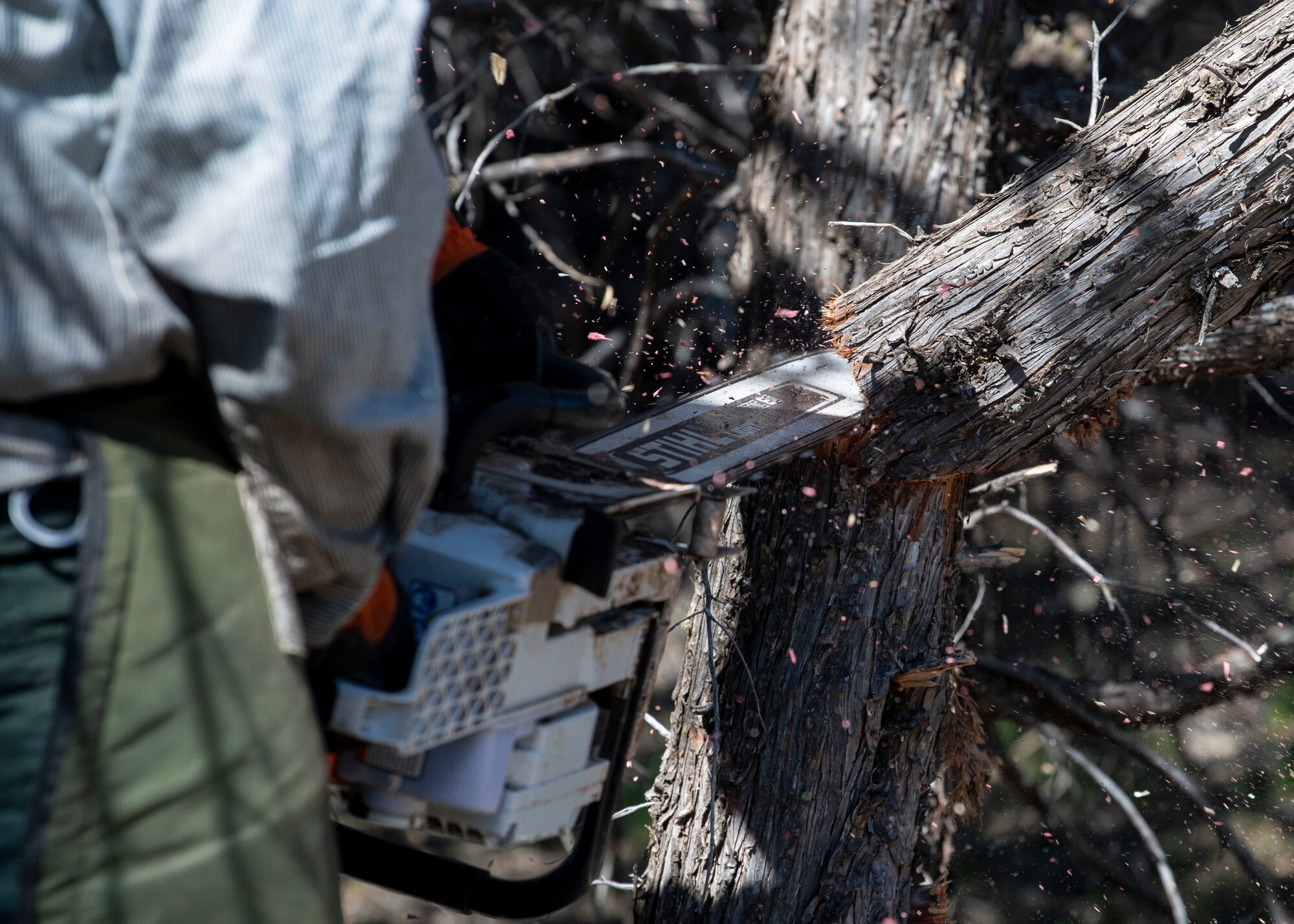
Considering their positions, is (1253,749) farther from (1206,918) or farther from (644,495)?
(644,495)

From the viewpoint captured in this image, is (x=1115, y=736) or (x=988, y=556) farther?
(x=1115, y=736)

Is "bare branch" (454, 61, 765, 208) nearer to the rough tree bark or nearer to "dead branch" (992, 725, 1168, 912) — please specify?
the rough tree bark

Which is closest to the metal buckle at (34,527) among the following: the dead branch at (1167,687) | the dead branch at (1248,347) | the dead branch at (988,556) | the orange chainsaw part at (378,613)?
the orange chainsaw part at (378,613)

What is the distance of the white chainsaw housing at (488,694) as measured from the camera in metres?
1.23

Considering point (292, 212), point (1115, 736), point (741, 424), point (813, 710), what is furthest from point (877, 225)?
point (1115, 736)

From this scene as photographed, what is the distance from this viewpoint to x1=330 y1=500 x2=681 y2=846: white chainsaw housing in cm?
123

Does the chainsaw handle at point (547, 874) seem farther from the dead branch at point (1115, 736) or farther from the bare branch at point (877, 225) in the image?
the dead branch at point (1115, 736)

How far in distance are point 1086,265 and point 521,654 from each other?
1399 millimetres

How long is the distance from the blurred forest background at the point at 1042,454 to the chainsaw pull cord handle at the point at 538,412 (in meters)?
1.69

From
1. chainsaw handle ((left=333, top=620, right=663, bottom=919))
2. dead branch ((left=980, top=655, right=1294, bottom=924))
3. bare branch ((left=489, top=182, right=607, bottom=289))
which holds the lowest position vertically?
dead branch ((left=980, top=655, right=1294, bottom=924))

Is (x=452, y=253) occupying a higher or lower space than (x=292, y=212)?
lower

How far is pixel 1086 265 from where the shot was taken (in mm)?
2023

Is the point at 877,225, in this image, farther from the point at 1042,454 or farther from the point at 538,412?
the point at 1042,454

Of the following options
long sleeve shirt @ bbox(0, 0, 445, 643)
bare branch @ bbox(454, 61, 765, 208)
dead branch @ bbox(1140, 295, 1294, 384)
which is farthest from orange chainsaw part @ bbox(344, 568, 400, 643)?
dead branch @ bbox(1140, 295, 1294, 384)
